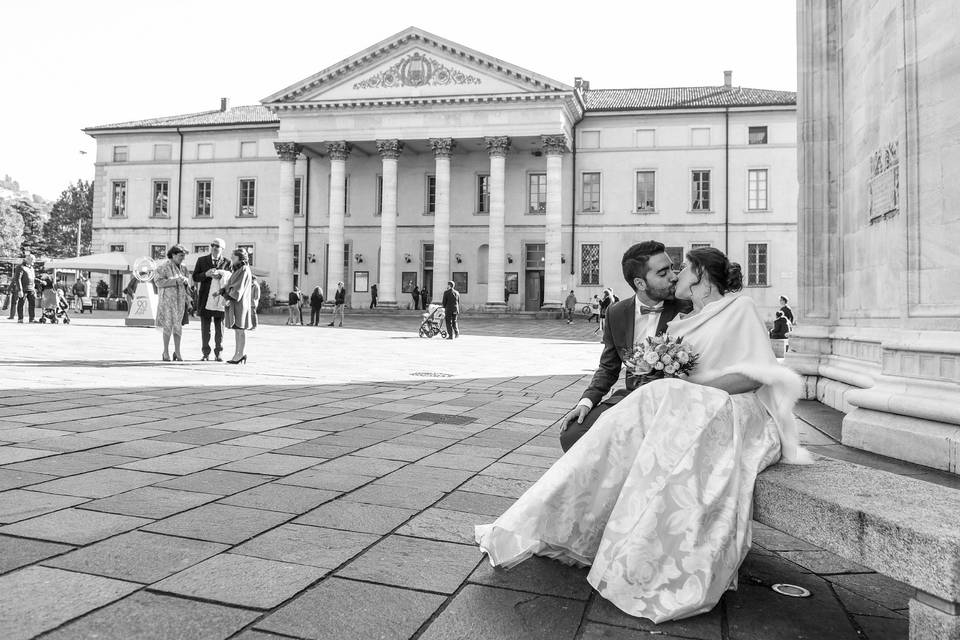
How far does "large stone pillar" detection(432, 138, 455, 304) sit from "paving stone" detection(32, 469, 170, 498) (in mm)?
35953

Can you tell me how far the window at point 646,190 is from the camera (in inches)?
1649

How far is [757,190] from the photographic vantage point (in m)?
41.1

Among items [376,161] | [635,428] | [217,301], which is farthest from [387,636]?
[376,161]

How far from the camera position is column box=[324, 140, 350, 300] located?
1639 inches

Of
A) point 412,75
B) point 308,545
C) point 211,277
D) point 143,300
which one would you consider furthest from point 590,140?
point 308,545

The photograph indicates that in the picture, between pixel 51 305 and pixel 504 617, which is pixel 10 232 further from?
pixel 504 617

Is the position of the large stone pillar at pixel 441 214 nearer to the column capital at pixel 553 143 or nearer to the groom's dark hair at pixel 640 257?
the column capital at pixel 553 143

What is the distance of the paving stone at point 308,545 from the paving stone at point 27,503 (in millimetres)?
1092

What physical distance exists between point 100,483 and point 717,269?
11.1 ft

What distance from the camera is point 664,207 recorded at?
137ft

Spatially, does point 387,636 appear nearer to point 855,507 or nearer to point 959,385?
point 855,507

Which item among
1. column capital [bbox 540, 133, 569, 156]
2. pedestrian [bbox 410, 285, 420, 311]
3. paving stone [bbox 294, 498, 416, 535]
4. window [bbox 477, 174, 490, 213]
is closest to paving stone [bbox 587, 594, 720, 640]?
paving stone [bbox 294, 498, 416, 535]

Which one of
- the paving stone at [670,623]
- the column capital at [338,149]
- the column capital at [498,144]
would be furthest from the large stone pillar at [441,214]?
the paving stone at [670,623]

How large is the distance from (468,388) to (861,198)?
5022 millimetres
